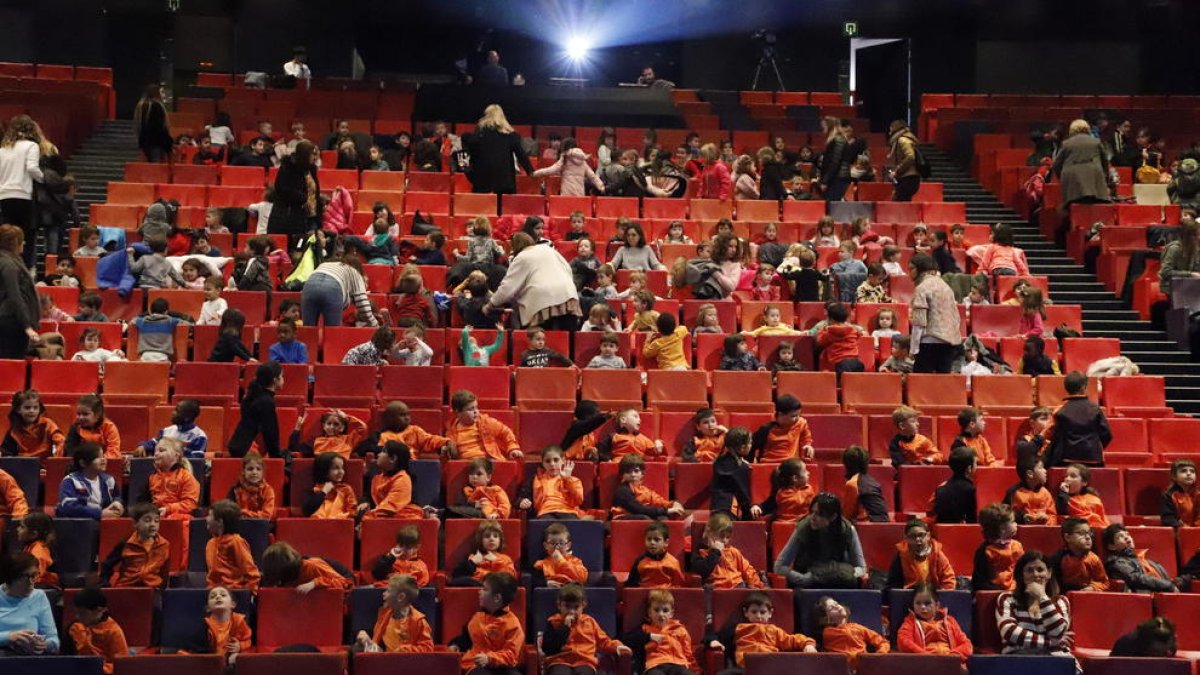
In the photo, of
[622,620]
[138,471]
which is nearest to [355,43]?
[138,471]

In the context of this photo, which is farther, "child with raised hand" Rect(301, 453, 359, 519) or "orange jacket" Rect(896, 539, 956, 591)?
"child with raised hand" Rect(301, 453, 359, 519)

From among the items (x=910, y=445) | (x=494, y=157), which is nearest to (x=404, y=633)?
(x=910, y=445)

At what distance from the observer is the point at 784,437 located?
9523mm

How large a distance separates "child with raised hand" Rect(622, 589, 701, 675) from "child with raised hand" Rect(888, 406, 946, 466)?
2.28 meters

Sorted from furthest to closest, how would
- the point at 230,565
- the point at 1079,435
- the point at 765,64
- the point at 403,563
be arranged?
the point at 765,64 → the point at 1079,435 → the point at 403,563 → the point at 230,565

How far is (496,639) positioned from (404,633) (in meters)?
0.43

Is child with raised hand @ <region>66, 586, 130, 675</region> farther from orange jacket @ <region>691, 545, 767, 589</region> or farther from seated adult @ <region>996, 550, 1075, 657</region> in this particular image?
seated adult @ <region>996, 550, 1075, 657</region>

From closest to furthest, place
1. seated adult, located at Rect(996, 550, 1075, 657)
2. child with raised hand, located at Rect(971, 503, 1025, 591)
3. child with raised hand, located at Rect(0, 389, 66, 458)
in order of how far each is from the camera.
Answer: seated adult, located at Rect(996, 550, 1075, 657) → child with raised hand, located at Rect(971, 503, 1025, 591) → child with raised hand, located at Rect(0, 389, 66, 458)

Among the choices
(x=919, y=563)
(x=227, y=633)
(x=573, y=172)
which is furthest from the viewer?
(x=573, y=172)

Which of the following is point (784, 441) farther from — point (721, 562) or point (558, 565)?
point (558, 565)

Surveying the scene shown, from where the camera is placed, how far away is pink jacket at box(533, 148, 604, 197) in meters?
14.4

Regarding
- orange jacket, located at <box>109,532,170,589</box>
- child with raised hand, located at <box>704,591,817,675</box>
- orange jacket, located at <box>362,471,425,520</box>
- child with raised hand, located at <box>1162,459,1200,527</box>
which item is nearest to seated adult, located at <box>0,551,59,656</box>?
orange jacket, located at <box>109,532,170,589</box>

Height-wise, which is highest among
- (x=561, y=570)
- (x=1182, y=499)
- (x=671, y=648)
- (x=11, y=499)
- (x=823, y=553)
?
(x=1182, y=499)

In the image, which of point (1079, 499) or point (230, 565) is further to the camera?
point (1079, 499)
